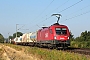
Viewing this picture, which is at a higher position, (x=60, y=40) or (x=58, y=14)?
(x=58, y=14)

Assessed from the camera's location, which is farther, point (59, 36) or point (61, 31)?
point (61, 31)

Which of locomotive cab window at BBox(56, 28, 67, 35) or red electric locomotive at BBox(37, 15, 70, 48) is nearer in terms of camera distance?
red electric locomotive at BBox(37, 15, 70, 48)

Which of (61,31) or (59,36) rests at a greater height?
(61,31)

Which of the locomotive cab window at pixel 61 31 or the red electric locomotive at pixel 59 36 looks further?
the locomotive cab window at pixel 61 31

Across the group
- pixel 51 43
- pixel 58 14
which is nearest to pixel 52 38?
pixel 51 43

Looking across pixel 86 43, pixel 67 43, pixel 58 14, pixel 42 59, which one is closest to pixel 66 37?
pixel 67 43

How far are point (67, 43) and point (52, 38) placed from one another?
71.8 inches

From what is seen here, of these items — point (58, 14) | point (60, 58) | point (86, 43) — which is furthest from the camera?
point (86, 43)

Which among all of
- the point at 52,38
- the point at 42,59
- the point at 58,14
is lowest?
the point at 42,59

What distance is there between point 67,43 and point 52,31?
88.9 inches

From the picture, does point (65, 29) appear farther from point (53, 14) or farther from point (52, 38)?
point (53, 14)

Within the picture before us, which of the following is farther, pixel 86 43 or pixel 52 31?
pixel 86 43

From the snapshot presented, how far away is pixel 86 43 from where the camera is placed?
133ft

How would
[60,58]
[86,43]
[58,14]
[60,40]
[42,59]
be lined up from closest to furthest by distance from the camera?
1. [60,58]
2. [42,59]
3. [60,40]
4. [58,14]
5. [86,43]
